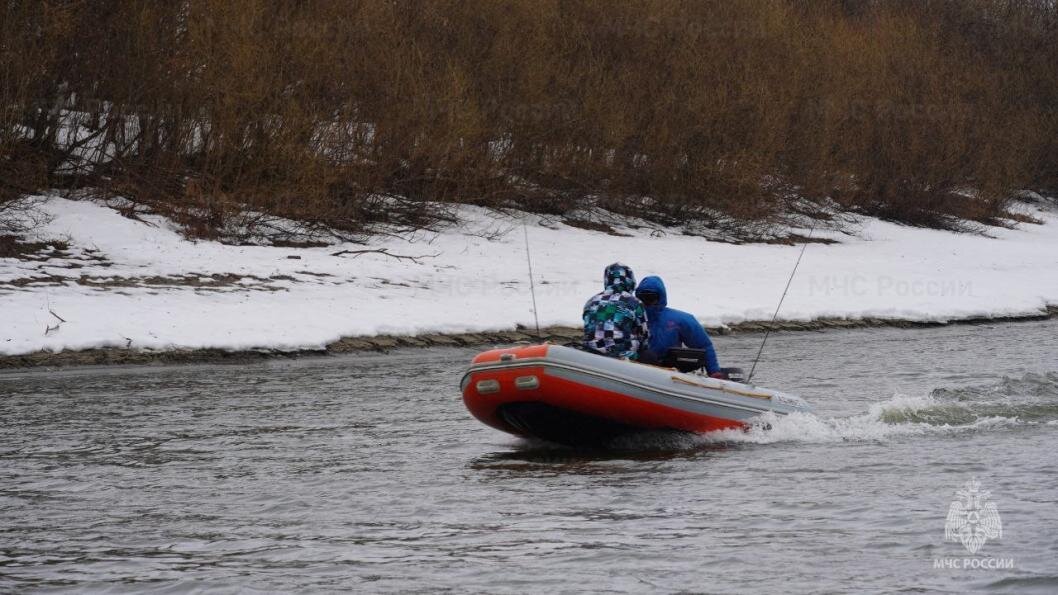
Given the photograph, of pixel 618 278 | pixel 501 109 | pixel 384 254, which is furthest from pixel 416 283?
pixel 618 278

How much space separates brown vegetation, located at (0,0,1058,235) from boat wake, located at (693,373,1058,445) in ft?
47.9

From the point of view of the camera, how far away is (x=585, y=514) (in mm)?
7590

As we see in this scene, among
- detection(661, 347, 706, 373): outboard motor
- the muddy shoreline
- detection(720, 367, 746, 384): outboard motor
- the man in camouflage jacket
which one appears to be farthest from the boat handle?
the muddy shoreline

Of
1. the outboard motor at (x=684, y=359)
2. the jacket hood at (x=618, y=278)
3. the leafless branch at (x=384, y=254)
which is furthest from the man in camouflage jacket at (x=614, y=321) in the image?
the leafless branch at (x=384, y=254)

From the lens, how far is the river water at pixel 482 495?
20.6 ft

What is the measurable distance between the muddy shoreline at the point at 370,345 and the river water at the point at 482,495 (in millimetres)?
1302

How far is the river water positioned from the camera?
6.29m

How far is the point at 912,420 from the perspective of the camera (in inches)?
449

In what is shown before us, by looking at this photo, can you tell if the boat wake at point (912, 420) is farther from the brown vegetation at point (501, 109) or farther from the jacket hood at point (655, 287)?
the brown vegetation at point (501, 109)

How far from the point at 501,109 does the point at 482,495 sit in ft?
74.2

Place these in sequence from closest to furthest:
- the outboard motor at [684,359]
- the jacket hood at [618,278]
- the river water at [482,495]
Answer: the river water at [482,495], the jacket hood at [618,278], the outboard motor at [684,359]

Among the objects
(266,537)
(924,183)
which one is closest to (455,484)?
(266,537)

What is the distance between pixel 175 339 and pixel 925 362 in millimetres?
9812

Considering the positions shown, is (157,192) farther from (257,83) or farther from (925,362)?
(925,362)
